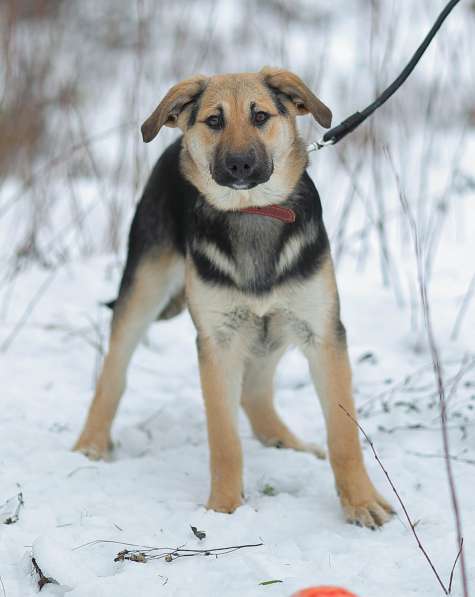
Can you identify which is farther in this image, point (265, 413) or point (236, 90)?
point (265, 413)

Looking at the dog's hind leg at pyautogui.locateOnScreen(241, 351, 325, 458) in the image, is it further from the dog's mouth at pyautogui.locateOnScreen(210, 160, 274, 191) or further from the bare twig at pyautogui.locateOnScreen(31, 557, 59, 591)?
the bare twig at pyautogui.locateOnScreen(31, 557, 59, 591)

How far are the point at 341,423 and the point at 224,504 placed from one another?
49 centimetres

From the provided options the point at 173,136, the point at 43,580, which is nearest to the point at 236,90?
the point at 43,580

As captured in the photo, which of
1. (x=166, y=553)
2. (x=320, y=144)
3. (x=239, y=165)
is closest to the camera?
(x=166, y=553)

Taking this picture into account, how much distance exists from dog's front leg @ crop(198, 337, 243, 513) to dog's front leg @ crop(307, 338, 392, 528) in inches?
12.6

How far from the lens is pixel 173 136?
6.23 metres

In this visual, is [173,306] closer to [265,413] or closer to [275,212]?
[265,413]

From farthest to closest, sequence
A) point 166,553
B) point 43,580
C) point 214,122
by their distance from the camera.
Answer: point 214,122
point 166,553
point 43,580

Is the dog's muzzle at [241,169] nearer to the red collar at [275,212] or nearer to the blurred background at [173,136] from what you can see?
the red collar at [275,212]

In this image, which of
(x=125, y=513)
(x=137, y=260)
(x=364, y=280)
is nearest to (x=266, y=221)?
(x=137, y=260)

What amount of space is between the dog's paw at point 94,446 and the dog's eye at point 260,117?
61.9 inches

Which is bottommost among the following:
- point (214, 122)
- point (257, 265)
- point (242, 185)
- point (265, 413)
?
point (265, 413)

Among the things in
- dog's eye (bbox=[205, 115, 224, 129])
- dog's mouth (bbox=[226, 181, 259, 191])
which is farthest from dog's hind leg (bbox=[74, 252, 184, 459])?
dog's mouth (bbox=[226, 181, 259, 191])

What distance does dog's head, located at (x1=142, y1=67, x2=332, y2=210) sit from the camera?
9.25ft
